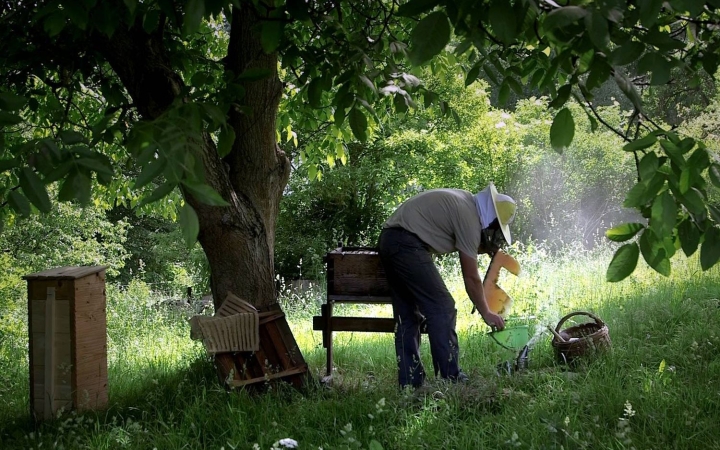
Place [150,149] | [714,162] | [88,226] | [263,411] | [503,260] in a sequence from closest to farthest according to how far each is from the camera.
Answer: [150,149], [714,162], [263,411], [503,260], [88,226]

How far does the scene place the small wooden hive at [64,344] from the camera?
474cm

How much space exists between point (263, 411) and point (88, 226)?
10.3 m

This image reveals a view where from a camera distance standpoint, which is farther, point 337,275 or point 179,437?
point 337,275

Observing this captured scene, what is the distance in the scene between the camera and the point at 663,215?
5.91 feet

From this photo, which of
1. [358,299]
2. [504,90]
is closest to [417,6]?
[504,90]

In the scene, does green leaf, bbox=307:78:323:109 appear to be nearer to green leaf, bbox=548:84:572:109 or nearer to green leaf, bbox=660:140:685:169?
green leaf, bbox=548:84:572:109

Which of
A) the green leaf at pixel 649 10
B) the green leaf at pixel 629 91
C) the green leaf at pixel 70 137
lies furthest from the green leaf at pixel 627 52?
the green leaf at pixel 70 137

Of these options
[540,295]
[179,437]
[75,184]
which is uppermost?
[75,184]

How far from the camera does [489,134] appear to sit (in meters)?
14.6

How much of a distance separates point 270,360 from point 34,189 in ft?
11.7

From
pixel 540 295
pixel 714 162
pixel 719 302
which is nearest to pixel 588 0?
pixel 714 162

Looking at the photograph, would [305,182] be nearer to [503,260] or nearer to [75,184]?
[503,260]

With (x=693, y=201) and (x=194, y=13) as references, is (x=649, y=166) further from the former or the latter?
(x=194, y=13)

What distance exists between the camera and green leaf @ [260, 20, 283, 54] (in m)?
2.90
